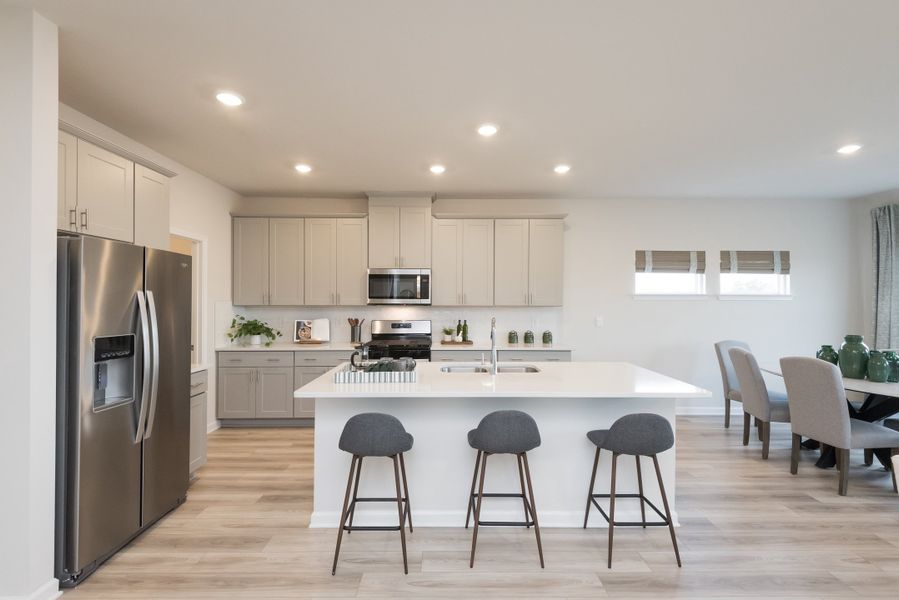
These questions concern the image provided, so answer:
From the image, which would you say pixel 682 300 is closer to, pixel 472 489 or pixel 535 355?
pixel 535 355

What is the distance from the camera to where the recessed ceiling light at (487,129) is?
337 cm

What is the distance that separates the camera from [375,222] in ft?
17.8

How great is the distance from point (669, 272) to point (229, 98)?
5.14 meters

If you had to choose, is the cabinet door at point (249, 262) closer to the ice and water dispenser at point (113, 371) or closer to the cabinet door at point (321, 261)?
the cabinet door at point (321, 261)

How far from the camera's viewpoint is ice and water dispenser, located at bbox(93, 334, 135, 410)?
2346mm

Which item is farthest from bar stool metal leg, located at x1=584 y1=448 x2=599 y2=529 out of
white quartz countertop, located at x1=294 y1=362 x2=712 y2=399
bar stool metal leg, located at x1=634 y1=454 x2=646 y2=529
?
white quartz countertop, located at x1=294 y1=362 x2=712 y2=399

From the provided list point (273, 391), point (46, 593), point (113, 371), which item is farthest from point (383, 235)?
point (46, 593)

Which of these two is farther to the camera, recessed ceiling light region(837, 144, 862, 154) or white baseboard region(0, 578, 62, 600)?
recessed ceiling light region(837, 144, 862, 154)

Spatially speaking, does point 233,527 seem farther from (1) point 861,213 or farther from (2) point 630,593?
(1) point 861,213

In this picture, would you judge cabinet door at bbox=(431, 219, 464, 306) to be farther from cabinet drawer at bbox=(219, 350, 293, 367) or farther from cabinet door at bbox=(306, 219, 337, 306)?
cabinet drawer at bbox=(219, 350, 293, 367)

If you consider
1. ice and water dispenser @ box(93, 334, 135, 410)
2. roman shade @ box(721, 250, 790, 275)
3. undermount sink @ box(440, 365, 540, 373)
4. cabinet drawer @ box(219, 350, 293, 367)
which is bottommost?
cabinet drawer @ box(219, 350, 293, 367)

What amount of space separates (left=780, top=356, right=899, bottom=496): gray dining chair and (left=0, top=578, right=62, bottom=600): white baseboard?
4776 millimetres

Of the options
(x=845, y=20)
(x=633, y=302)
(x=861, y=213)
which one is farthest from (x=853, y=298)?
(x=845, y=20)

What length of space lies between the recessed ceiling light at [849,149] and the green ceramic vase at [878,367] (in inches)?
67.1
